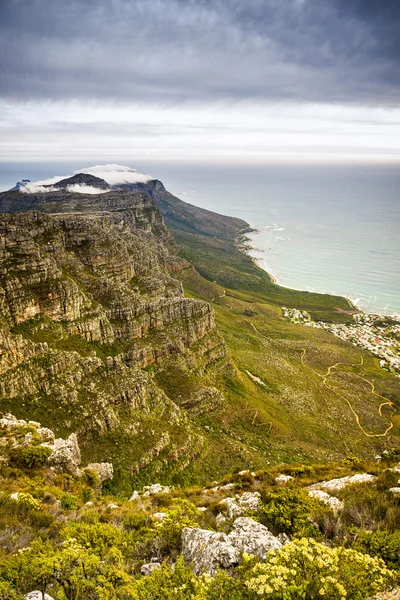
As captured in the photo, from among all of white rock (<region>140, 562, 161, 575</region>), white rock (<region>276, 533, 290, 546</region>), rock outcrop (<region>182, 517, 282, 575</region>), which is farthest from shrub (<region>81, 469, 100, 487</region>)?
white rock (<region>276, 533, 290, 546</region>)

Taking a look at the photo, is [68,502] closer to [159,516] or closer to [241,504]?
[159,516]

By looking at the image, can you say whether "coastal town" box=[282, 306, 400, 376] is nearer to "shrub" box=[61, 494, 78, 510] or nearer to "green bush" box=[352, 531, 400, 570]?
"green bush" box=[352, 531, 400, 570]

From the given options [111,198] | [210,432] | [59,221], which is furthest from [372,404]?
[111,198]

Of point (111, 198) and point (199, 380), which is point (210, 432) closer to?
point (199, 380)

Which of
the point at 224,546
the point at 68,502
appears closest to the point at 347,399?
the point at 68,502

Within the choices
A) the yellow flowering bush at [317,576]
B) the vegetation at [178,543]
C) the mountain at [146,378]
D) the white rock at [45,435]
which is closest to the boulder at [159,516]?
the vegetation at [178,543]
